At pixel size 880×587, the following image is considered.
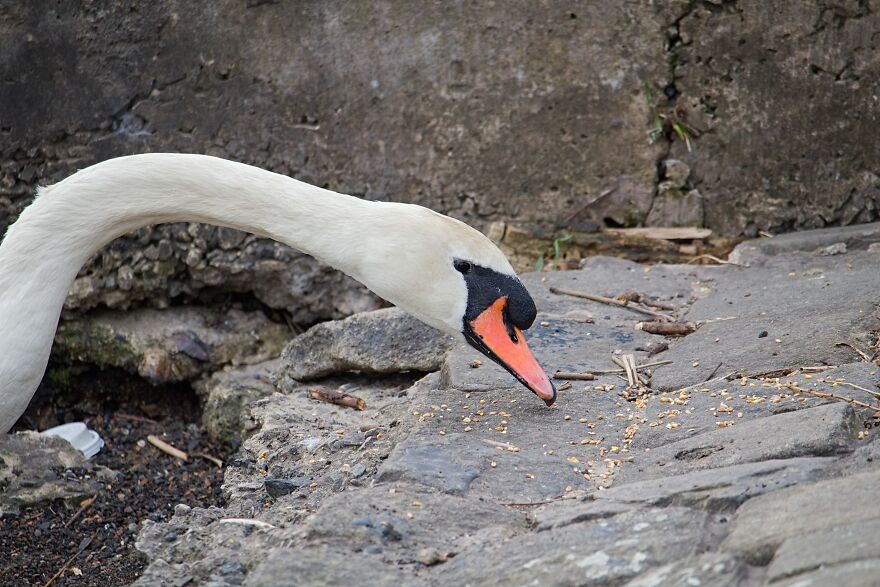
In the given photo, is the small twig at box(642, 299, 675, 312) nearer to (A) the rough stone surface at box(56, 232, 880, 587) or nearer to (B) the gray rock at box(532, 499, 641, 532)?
(A) the rough stone surface at box(56, 232, 880, 587)

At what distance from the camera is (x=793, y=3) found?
5.52 meters

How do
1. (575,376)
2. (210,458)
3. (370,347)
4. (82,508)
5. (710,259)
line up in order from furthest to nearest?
(710,259) < (210,458) < (82,508) < (370,347) < (575,376)

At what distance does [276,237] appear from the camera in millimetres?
3643

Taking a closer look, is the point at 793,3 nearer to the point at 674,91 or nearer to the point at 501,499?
the point at 674,91

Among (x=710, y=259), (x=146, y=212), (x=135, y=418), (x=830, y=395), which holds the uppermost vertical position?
(x=146, y=212)

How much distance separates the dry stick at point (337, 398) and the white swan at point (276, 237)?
0.82 m

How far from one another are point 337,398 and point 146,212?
118 cm

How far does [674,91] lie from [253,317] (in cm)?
258

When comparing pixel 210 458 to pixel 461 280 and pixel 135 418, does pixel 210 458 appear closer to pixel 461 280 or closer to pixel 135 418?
pixel 135 418

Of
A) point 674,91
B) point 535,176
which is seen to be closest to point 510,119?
point 535,176

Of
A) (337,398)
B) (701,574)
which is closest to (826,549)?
(701,574)

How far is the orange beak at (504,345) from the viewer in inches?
139

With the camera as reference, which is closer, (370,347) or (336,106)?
(370,347)

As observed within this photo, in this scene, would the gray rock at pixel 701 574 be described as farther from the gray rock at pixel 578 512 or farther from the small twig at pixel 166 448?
the small twig at pixel 166 448
